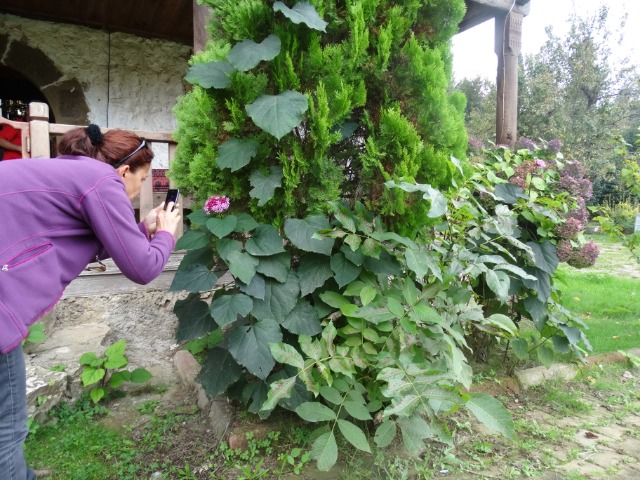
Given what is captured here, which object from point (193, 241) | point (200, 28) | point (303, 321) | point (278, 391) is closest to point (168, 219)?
point (193, 241)

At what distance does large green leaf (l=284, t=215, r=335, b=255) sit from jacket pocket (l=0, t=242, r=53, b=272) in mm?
868

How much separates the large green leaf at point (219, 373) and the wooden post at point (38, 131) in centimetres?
192

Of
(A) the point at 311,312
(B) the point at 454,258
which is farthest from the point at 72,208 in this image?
(B) the point at 454,258

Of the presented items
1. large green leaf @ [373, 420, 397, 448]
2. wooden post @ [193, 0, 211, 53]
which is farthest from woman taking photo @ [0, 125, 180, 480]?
wooden post @ [193, 0, 211, 53]

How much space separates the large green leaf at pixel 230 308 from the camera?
1.83 m

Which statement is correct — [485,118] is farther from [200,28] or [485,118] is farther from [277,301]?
[277,301]

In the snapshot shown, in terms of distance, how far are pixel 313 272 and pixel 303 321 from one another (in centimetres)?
21

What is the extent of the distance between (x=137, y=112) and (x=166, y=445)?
536cm

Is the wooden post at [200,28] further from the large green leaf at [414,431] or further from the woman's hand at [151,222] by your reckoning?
the large green leaf at [414,431]

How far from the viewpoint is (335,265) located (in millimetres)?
1994

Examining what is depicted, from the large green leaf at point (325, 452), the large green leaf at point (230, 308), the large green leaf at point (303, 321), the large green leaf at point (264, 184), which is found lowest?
the large green leaf at point (325, 452)

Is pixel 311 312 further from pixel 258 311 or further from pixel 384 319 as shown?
pixel 384 319

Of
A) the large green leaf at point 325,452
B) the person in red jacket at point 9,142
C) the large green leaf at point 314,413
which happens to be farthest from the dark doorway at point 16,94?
the large green leaf at point 325,452

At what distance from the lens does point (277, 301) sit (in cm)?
199
